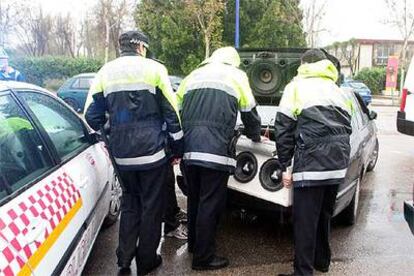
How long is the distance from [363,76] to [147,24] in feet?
68.1

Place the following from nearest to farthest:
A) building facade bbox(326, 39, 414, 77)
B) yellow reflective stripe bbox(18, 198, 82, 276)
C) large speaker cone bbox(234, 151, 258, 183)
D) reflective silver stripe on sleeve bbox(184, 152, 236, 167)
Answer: yellow reflective stripe bbox(18, 198, 82, 276)
reflective silver stripe on sleeve bbox(184, 152, 236, 167)
large speaker cone bbox(234, 151, 258, 183)
building facade bbox(326, 39, 414, 77)

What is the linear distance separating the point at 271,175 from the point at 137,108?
1249 mm

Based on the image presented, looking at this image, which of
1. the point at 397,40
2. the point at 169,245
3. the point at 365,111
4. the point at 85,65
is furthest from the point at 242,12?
the point at 397,40

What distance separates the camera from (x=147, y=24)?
24.6 meters

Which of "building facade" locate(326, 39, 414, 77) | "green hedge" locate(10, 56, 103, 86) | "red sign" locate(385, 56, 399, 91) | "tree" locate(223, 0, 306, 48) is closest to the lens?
"tree" locate(223, 0, 306, 48)

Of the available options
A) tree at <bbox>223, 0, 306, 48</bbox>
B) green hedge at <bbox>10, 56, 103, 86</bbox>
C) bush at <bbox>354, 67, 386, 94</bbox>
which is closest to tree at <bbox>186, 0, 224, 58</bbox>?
tree at <bbox>223, 0, 306, 48</bbox>

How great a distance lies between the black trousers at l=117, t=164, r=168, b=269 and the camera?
3.80 m

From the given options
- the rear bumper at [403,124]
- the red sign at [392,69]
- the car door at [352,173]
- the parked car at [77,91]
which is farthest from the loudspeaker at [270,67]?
the red sign at [392,69]

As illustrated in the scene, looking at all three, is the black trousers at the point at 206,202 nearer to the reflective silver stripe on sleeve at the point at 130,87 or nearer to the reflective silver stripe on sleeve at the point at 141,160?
the reflective silver stripe on sleeve at the point at 141,160

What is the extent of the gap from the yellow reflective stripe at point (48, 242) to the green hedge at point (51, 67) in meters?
30.3

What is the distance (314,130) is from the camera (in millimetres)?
3500

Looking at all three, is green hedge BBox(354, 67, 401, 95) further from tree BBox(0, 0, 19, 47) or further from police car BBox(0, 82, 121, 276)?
police car BBox(0, 82, 121, 276)

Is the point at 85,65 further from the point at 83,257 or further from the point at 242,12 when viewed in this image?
the point at 83,257

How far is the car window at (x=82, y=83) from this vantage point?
17875 mm
